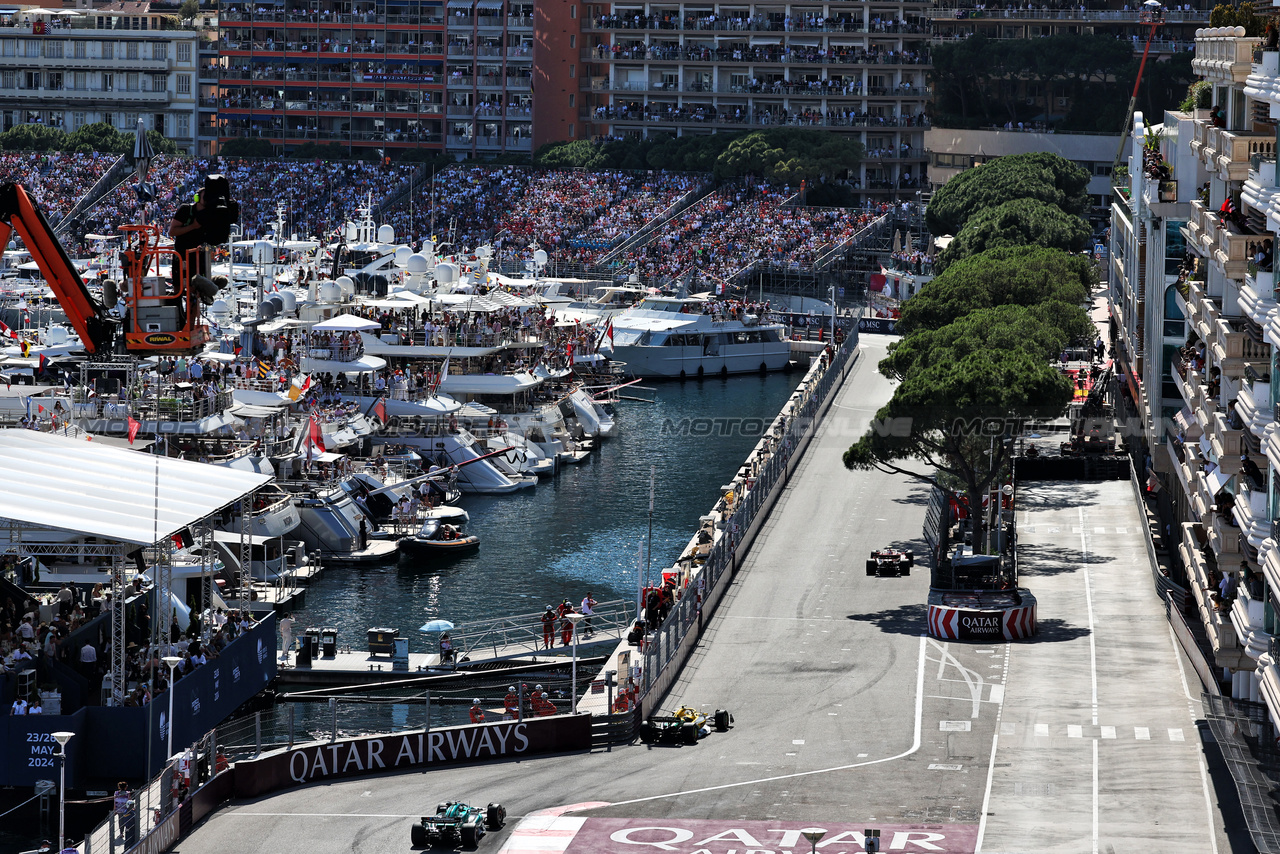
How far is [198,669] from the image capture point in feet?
171

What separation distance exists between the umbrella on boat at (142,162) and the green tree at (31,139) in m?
7.95

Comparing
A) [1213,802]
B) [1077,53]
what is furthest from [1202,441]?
[1077,53]

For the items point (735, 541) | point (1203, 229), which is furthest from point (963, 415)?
point (1203, 229)

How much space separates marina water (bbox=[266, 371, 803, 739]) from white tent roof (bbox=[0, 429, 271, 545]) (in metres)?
6.39

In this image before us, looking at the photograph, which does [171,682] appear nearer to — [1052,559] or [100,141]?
[1052,559]

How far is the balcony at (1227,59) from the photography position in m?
52.3

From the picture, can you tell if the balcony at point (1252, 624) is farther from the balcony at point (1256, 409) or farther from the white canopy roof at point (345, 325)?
the white canopy roof at point (345, 325)

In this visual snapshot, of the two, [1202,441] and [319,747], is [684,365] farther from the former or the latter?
[319,747]

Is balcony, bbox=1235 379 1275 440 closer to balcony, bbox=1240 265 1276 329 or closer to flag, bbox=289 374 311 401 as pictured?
balcony, bbox=1240 265 1276 329

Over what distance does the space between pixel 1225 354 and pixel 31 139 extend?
160m

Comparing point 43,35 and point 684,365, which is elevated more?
point 43,35

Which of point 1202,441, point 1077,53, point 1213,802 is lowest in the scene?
point 1213,802

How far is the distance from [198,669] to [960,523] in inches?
1280

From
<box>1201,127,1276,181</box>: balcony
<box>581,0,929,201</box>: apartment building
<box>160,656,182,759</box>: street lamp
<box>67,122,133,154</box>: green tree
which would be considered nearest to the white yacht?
<box>581,0,929,201</box>: apartment building
